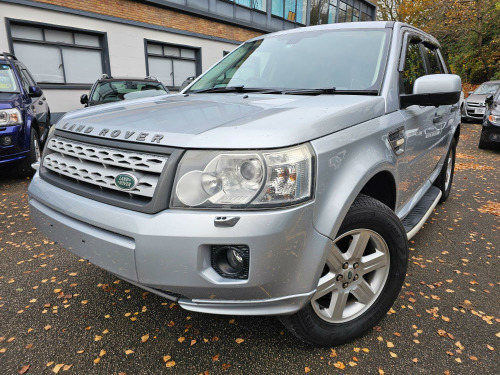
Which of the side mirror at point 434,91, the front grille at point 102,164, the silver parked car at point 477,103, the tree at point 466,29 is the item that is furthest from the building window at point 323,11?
the front grille at point 102,164

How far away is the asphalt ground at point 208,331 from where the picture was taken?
1.97 metres

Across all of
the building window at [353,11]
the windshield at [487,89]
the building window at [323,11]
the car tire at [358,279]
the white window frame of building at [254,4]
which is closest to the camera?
the car tire at [358,279]

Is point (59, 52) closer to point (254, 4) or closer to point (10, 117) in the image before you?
point (10, 117)

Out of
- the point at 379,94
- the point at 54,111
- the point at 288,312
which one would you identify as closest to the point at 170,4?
the point at 54,111

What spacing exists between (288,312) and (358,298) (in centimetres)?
60

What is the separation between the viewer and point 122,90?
305 inches

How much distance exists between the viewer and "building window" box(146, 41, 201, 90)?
1441 cm

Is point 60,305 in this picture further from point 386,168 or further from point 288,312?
point 386,168

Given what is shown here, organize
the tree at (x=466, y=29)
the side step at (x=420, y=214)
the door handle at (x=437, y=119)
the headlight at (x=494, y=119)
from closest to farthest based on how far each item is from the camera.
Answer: the side step at (x=420, y=214)
the door handle at (x=437, y=119)
the headlight at (x=494, y=119)
the tree at (x=466, y=29)

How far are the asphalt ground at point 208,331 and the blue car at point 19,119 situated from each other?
102 inches

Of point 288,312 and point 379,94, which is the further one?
point 379,94

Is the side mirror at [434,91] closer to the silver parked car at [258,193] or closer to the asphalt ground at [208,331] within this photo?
the silver parked car at [258,193]

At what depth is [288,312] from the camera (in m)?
1.67

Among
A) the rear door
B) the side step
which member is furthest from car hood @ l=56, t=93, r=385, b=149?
the side step
